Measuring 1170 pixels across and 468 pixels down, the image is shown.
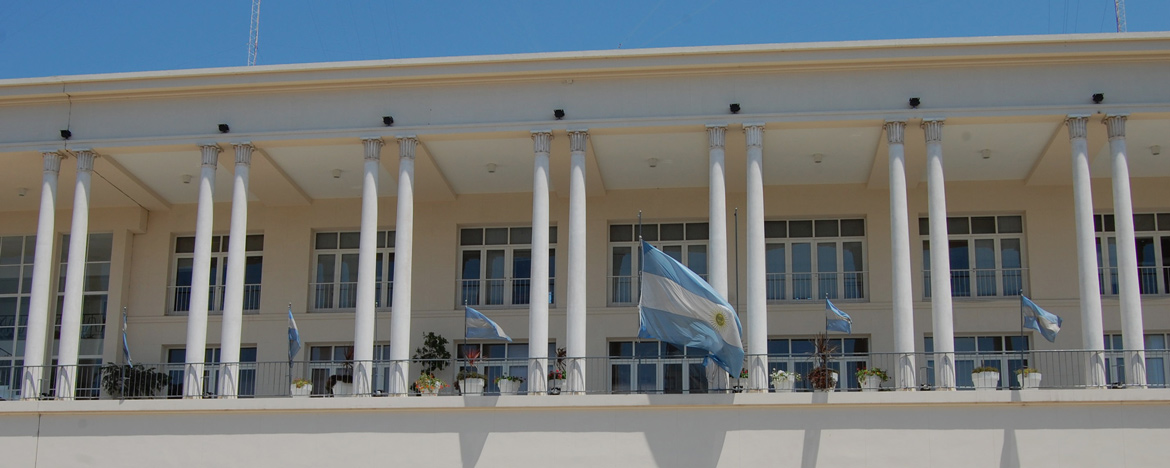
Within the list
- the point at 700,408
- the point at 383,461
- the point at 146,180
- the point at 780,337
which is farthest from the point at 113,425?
the point at 780,337

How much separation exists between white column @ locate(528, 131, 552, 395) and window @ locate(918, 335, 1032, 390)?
8.31 meters

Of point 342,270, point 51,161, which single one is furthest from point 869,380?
point 51,161

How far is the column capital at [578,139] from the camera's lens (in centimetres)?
2500

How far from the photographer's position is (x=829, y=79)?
24578 millimetres

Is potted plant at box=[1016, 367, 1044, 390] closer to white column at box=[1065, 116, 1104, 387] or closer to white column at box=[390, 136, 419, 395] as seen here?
white column at box=[1065, 116, 1104, 387]

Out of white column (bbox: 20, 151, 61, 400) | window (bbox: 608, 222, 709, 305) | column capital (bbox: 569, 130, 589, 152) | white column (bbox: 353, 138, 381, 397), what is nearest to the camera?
white column (bbox: 353, 138, 381, 397)

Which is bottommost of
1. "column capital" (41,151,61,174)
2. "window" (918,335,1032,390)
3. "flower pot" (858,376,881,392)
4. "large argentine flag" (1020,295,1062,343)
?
"flower pot" (858,376,881,392)

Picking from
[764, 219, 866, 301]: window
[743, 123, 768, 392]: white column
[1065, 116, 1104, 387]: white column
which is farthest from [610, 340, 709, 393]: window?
[1065, 116, 1104, 387]: white column

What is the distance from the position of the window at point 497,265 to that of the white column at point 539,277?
5375 millimetres

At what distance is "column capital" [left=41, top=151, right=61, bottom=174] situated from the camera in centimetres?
2625

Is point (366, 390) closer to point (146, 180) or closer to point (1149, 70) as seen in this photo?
point (146, 180)

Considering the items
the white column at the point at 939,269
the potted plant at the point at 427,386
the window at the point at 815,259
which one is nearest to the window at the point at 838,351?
the window at the point at 815,259

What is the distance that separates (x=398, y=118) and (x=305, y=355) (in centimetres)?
755

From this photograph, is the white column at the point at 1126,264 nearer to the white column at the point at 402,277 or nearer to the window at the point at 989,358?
the window at the point at 989,358
